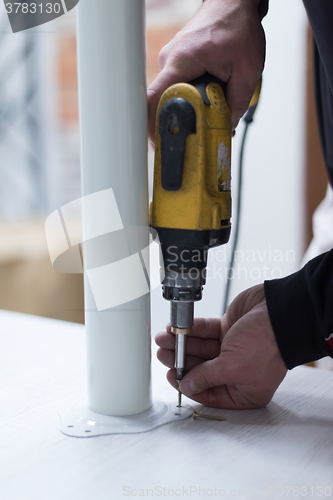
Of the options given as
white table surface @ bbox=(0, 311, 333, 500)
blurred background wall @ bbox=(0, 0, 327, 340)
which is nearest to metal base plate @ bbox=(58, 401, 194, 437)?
white table surface @ bbox=(0, 311, 333, 500)

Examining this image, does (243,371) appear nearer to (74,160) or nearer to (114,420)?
(114,420)

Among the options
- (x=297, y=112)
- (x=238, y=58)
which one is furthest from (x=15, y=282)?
(x=238, y=58)

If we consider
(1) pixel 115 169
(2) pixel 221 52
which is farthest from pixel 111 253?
(2) pixel 221 52


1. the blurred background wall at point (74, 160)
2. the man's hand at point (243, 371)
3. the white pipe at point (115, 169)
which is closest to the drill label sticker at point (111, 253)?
the white pipe at point (115, 169)

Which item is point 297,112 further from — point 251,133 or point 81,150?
point 81,150

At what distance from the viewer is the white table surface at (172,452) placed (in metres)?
0.46

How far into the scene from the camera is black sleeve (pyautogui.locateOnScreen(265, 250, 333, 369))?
0.60 meters

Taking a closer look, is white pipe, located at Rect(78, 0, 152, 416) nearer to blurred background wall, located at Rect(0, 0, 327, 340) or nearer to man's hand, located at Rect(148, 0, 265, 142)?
man's hand, located at Rect(148, 0, 265, 142)

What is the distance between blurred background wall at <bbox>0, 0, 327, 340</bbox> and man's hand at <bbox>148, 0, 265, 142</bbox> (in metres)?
0.59

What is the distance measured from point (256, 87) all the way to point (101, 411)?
1.72 ft

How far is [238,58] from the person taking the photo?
0.72 m

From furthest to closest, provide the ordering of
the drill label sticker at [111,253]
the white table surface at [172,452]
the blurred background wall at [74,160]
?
the blurred background wall at [74,160] < the drill label sticker at [111,253] < the white table surface at [172,452]

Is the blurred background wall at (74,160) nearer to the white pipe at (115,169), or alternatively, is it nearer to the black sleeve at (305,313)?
the white pipe at (115,169)

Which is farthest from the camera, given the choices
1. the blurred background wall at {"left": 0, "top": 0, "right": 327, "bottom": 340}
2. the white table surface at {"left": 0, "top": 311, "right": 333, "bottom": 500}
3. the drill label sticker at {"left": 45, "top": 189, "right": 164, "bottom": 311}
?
the blurred background wall at {"left": 0, "top": 0, "right": 327, "bottom": 340}
